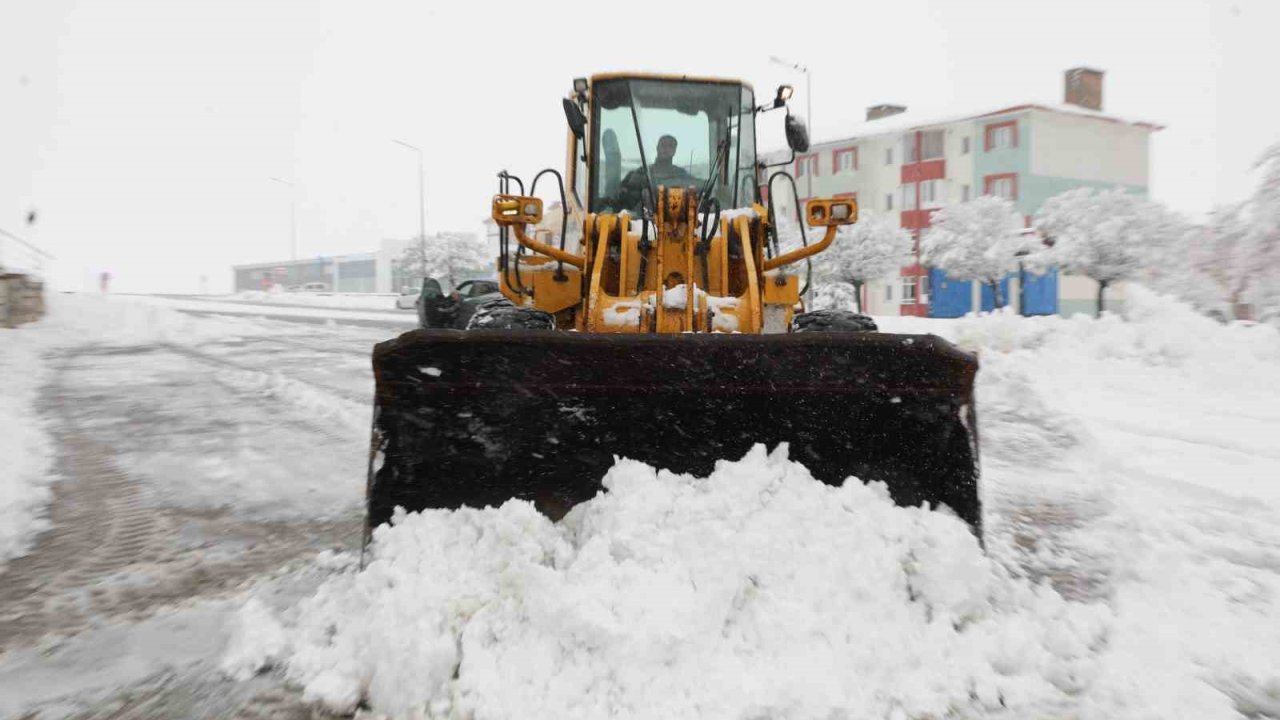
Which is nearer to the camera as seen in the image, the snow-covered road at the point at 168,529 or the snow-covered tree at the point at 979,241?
the snow-covered road at the point at 168,529

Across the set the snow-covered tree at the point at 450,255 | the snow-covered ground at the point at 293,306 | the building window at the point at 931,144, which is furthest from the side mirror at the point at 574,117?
the snow-covered tree at the point at 450,255

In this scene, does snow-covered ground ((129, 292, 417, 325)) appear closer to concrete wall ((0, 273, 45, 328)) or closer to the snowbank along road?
concrete wall ((0, 273, 45, 328))

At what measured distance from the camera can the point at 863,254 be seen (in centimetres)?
3409

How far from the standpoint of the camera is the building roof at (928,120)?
41812mm

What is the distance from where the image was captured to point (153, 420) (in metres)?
8.24

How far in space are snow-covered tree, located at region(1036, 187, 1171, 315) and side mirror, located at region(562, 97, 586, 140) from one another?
2685 centimetres

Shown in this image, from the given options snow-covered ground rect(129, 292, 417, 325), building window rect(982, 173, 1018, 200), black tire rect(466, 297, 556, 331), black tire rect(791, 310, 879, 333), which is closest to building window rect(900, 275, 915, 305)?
building window rect(982, 173, 1018, 200)

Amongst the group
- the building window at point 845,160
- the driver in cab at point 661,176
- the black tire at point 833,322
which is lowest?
the black tire at point 833,322

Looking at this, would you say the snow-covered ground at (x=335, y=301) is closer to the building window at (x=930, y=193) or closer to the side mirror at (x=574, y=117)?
the building window at (x=930, y=193)

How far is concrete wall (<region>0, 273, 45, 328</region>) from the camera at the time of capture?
1758 cm

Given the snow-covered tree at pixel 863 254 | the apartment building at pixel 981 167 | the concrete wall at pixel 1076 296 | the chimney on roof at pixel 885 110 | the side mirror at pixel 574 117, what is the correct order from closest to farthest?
1. the side mirror at pixel 574 117
2. the snow-covered tree at pixel 863 254
3. the concrete wall at pixel 1076 296
4. the apartment building at pixel 981 167
5. the chimney on roof at pixel 885 110

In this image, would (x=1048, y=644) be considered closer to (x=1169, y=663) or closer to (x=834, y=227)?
(x=1169, y=663)

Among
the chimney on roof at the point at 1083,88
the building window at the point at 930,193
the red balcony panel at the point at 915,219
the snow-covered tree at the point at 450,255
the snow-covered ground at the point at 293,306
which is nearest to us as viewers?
the snow-covered ground at the point at 293,306

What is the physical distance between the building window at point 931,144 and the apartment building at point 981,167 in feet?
0.15
